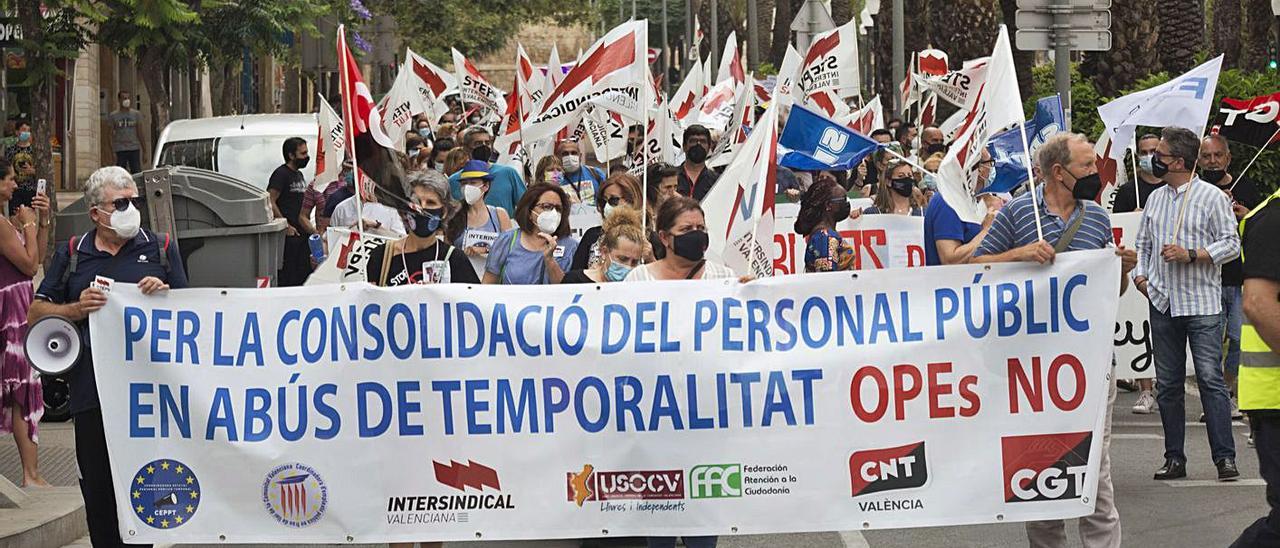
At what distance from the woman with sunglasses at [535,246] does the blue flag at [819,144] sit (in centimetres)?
200

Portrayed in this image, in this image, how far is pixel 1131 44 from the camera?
21.0 meters

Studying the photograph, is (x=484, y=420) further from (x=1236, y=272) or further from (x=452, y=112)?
(x=452, y=112)

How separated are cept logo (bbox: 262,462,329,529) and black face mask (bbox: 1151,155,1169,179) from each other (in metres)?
4.95

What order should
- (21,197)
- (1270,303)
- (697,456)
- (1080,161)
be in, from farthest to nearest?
1. (21,197)
2. (1080,161)
3. (697,456)
4. (1270,303)

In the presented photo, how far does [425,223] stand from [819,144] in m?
3.83

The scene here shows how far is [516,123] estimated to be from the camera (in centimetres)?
1756

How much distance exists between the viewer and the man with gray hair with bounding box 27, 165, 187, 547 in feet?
22.3

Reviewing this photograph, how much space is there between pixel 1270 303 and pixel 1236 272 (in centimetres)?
450

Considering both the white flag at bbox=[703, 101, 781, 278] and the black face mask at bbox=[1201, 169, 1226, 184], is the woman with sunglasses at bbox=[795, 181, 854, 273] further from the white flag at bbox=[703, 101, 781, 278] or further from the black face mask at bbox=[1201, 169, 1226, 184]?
the black face mask at bbox=[1201, 169, 1226, 184]

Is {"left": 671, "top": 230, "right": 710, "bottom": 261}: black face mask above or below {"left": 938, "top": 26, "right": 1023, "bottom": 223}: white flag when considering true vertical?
below

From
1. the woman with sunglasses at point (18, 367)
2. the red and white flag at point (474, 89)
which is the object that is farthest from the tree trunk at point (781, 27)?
the woman with sunglasses at point (18, 367)

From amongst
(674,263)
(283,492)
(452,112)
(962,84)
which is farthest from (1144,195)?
(452,112)

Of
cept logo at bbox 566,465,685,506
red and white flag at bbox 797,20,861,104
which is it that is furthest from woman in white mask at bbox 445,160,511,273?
red and white flag at bbox 797,20,861,104

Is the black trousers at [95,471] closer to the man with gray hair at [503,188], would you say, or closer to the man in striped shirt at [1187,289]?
the man in striped shirt at [1187,289]
